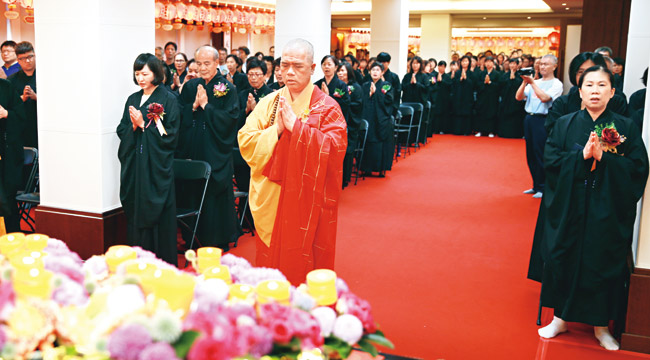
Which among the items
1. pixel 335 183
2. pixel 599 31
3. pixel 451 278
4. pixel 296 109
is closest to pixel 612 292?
pixel 451 278

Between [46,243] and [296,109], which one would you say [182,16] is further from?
[46,243]

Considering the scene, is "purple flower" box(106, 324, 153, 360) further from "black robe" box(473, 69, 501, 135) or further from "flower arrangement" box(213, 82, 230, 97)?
"black robe" box(473, 69, 501, 135)

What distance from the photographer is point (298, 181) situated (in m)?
3.51

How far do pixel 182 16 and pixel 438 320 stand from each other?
Answer: 11.5 meters

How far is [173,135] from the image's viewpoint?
14.8 ft

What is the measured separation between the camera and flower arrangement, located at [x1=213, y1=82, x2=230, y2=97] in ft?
17.5

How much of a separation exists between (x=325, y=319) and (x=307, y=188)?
1.86 metres

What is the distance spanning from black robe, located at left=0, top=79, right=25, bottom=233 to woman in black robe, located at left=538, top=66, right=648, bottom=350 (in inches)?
172

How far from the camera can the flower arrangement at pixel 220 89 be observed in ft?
17.5

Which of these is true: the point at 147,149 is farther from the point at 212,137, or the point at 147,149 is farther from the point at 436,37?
the point at 436,37

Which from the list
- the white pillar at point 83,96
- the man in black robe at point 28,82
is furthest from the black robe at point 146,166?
the man in black robe at point 28,82

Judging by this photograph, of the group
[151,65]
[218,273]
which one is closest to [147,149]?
Answer: [151,65]

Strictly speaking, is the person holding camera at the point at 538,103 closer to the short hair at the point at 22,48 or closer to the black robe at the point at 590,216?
the black robe at the point at 590,216

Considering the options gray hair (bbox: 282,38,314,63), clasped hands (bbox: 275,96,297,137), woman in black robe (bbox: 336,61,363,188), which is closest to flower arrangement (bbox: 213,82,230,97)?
gray hair (bbox: 282,38,314,63)
